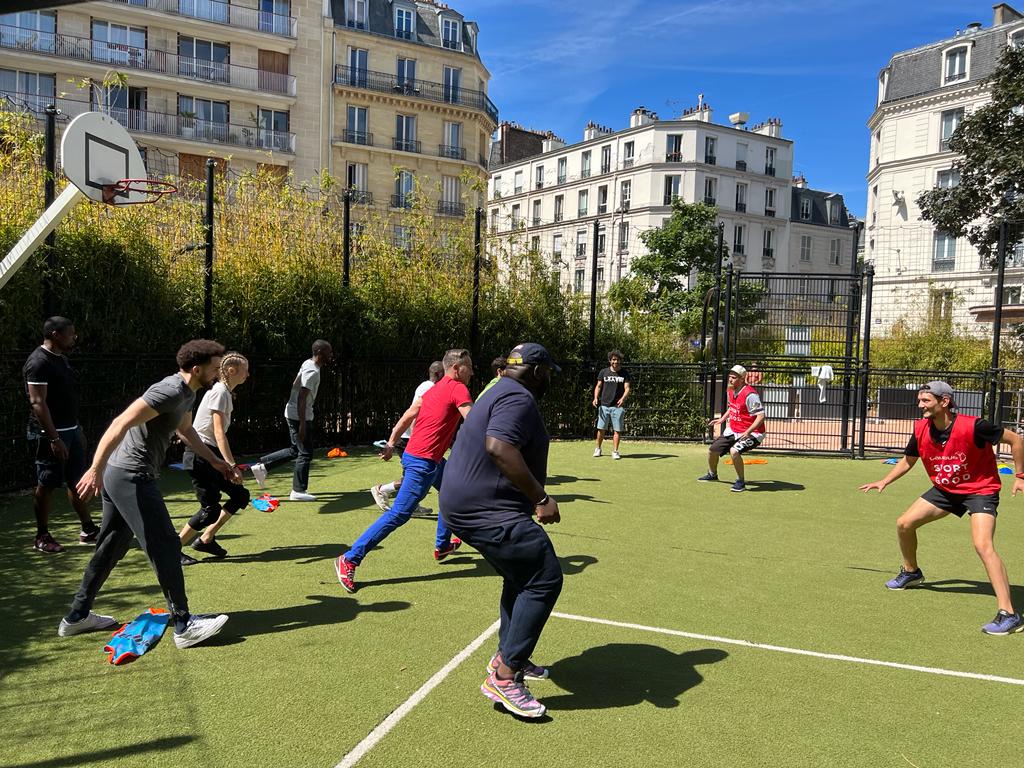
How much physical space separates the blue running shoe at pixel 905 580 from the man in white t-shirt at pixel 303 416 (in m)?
6.00

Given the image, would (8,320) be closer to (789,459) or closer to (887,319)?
(789,459)

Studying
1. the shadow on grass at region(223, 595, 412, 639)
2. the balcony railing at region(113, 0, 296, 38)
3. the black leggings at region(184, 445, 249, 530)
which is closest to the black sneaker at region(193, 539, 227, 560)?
the black leggings at region(184, 445, 249, 530)

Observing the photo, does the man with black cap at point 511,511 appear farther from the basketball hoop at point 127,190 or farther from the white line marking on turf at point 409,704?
the basketball hoop at point 127,190

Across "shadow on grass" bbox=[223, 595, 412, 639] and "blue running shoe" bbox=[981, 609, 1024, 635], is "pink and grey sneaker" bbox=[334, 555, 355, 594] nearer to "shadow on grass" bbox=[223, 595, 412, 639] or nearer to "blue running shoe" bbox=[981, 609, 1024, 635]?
"shadow on grass" bbox=[223, 595, 412, 639]

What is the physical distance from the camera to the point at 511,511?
149 inches

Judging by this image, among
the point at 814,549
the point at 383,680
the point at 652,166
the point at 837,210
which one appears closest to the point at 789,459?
the point at 814,549

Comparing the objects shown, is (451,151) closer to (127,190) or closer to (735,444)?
(735,444)

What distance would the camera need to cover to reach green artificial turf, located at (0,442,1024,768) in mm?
3494

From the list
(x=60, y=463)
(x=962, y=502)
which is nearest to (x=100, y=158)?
(x=60, y=463)

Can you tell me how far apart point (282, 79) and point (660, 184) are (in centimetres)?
2786

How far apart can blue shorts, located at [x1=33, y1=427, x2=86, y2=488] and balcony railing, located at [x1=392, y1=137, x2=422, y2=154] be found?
35832mm

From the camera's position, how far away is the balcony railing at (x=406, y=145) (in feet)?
131

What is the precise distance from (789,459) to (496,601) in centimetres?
1009

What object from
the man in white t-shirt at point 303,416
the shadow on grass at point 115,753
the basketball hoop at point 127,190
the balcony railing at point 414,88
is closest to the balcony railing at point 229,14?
the balcony railing at point 414,88
